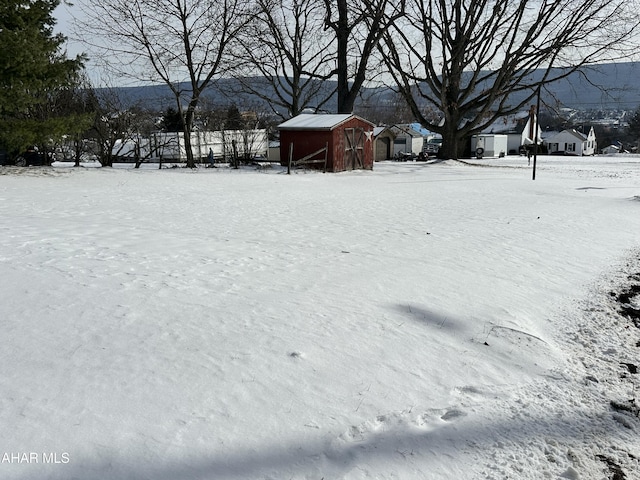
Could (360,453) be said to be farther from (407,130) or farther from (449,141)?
(407,130)

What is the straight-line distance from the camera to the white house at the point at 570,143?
273 ft

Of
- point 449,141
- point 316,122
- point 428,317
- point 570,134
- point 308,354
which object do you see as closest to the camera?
point 308,354

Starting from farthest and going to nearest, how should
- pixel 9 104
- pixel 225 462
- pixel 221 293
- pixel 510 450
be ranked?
pixel 9 104 < pixel 221 293 < pixel 510 450 < pixel 225 462

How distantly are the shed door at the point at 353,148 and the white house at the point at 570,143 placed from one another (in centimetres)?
6543

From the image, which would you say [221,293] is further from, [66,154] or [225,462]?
[66,154]

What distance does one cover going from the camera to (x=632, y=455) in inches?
134

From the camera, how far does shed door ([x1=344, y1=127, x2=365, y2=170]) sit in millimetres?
27438

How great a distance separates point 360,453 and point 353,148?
84.5 ft

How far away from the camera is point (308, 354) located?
4324 millimetres

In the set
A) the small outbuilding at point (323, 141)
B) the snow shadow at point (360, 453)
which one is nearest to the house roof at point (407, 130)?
the small outbuilding at point (323, 141)

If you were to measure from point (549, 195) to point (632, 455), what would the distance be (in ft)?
51.8

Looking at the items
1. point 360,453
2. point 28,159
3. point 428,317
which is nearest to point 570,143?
point 28,159

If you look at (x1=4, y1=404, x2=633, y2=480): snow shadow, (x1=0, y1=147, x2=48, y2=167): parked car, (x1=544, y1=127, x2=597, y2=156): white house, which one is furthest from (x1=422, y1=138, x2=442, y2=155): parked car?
(x1=4, y1=404, x2=633, y2=480): snow shadow

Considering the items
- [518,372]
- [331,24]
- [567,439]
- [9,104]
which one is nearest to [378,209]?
[518,372]
